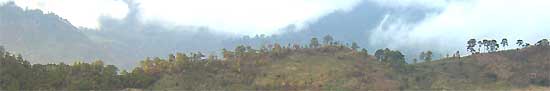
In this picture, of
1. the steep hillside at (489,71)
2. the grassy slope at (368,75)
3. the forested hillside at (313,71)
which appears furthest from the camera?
the steep hillside at (489,71)

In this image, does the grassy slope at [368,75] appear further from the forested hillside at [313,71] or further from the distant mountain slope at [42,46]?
the distant mountain slope at [42,46]

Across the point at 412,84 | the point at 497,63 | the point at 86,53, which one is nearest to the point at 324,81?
the point at 412,84

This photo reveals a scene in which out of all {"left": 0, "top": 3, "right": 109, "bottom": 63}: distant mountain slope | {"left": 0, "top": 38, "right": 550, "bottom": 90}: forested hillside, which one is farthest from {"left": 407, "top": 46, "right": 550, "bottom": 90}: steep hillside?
{"left": 0, "top": 3, "right": 109, "bottom": 63}: distant mountain slope

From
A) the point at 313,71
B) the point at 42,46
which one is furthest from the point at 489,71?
the point at 42,46

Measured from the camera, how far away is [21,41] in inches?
7146

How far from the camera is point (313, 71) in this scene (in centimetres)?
8738

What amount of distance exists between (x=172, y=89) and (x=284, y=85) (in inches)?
555

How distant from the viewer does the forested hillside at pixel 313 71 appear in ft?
262

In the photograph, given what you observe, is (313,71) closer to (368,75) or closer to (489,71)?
(368,75)

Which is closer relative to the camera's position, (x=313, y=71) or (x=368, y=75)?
(x=368, y=75)

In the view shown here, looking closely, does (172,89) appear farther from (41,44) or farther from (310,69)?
(41,44)

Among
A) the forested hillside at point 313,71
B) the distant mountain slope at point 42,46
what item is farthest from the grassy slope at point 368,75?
the distant mountain slope at point 42,46

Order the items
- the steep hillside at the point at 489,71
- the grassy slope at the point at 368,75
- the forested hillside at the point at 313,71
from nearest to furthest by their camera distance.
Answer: the forested hillside at the point at 313,71, the grassy slope at the point at 368,75, the steep hillside at the point at 489,71

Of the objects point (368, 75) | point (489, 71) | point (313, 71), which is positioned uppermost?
point (313, 71)
